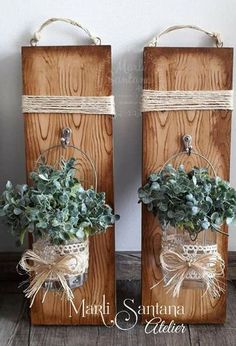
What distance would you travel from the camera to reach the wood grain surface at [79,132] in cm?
96

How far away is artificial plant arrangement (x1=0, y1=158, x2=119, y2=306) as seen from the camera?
86 cm

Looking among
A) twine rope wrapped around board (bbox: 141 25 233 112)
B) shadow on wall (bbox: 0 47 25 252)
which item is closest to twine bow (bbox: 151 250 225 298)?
twine rope wrapped around board (bbox: 141 25 233 112)

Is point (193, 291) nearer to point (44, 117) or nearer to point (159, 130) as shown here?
point (159, 130)

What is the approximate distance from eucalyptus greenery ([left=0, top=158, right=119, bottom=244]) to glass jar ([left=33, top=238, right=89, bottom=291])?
0.05 feet

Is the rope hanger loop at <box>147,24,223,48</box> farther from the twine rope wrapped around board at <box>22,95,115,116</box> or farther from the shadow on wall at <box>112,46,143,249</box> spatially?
the twine rope wrapped around board at <box>22,95,115,116</box>

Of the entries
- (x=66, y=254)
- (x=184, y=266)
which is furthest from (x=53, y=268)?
(x=184, y=266)

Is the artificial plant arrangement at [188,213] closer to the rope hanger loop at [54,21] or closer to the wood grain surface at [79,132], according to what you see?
the wood grain surface at [79,132]

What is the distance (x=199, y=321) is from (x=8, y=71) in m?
0.69

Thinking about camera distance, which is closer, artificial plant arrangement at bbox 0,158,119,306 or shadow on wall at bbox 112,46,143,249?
artificial plant arrangement at bbox 0,158,119,306

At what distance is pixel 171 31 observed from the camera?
40.6 inches

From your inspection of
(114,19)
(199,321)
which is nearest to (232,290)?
(199,321)

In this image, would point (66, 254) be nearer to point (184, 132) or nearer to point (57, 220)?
point (57, 220)

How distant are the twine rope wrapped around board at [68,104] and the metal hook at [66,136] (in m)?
0.05

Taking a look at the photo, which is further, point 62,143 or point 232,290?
point 232,290
